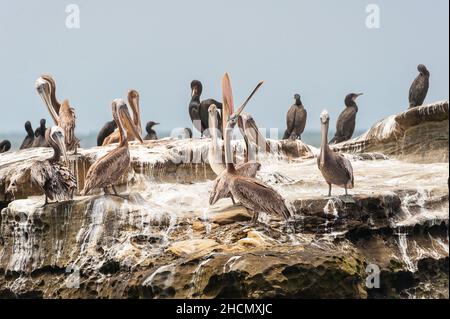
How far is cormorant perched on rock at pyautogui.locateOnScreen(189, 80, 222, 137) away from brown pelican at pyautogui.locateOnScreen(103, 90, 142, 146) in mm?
1194

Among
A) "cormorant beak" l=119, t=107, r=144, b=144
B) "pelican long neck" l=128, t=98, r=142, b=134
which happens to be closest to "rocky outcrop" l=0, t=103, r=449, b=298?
"cormorant beak" l=119, t=107, r=144, b=144

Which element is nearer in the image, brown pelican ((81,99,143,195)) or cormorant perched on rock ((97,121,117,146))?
brown pelican ((81,99,143,195))

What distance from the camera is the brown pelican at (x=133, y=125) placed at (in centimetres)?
1636

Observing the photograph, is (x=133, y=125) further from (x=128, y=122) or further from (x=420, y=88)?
(x=420, y=88)

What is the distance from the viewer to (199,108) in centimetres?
1892

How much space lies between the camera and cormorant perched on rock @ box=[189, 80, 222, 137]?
60.9ft

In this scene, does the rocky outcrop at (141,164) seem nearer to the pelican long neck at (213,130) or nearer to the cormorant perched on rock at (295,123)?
the pelican long neck at (213,130)

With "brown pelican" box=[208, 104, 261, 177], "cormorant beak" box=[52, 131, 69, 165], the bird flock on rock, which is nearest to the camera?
the bird flock on rock

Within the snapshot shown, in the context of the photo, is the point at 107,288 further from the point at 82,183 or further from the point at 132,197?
the point at 82,183

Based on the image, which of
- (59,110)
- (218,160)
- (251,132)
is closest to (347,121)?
(251,132)

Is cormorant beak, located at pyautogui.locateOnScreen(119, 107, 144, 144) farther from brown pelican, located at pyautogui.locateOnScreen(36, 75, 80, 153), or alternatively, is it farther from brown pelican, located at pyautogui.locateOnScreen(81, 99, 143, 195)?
brown pelican, located at pyautogui.locateOnScreen(81, 99, 143, 195)

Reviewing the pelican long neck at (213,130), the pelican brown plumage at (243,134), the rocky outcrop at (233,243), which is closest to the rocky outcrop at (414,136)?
the rocky outcrop at (233,243)

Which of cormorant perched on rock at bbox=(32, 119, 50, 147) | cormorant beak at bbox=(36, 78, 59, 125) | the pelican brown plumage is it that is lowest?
cormorant perched on rock at bbox=(32, 119, 50, 147)

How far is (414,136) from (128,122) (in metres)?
4.21
